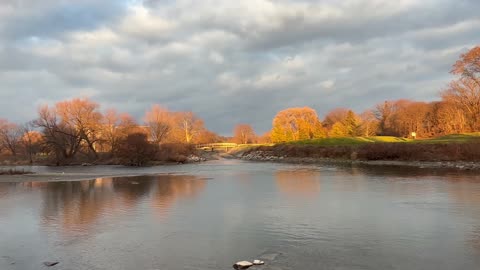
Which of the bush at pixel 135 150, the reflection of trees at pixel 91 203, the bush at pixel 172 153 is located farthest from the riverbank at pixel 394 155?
the reflection of trees at pixel 91 203

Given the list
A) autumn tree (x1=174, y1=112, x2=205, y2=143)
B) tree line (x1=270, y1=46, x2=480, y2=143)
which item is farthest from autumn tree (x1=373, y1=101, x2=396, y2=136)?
autumn tree (x1=174, y1=112, x2=205, y2=143)

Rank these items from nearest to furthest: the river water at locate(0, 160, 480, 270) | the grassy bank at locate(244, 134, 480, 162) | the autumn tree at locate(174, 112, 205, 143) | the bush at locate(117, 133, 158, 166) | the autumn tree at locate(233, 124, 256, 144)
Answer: the river water at locate(0, 160, 480, 270) < the grassy bank at locate(244, 134, 480, 162) < the bush at locate(117, 133, 158, 166) < the autumn tree at locate(174, 112, 205, 143) < the autumn tree at locate(233, 124, 256, 144)

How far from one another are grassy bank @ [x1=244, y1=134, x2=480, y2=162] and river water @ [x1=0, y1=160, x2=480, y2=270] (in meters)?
30.2

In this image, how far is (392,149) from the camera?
55719 mm

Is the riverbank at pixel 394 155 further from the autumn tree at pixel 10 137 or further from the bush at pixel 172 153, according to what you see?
the autumn tree at pixel 10 137

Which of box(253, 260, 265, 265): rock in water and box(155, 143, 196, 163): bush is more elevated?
box(155, 143, 196, 163): bush

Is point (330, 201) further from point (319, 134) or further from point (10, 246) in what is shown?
point (319, 134)

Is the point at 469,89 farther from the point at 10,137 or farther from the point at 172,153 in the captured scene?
the point at 10,137

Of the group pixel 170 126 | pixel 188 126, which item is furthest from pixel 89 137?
pixel 188 126

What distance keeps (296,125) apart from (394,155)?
4855 centimetres

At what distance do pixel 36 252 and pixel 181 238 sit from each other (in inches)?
154

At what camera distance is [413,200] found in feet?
60.4

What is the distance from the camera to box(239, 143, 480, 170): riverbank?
45.7m

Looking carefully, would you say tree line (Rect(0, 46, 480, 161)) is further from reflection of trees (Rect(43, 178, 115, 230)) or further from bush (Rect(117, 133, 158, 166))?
reflection of trees (Rect(43, 178, 115, 230))
